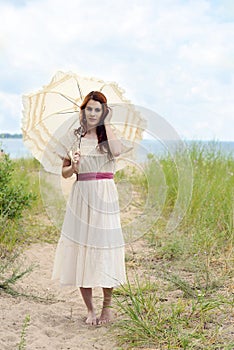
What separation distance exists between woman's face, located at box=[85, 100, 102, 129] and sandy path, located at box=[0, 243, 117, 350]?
1138 millimetres

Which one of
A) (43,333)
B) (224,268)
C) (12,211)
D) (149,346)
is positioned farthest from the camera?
(12,211)

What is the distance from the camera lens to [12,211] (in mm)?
5676

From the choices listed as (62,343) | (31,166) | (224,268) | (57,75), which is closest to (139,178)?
(31,166)

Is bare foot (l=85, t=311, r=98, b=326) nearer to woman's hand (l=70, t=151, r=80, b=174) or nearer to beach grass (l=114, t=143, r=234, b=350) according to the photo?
beach grass (l=114, t=143, r=234, b=350)

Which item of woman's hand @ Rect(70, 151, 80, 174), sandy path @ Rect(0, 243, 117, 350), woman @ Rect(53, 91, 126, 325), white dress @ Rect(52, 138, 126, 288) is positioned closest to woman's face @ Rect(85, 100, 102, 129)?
woman @ Rect(53, 91, 126, 325)

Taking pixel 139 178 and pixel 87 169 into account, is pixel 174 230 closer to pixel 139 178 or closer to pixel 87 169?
pixel 87 169

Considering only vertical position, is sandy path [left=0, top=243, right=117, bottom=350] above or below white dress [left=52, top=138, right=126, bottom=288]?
below

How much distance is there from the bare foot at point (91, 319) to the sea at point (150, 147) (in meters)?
1.09

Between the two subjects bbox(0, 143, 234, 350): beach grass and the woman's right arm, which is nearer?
bbox(0, 143, 234, 350): beach grass

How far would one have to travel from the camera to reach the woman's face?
11.5 feet

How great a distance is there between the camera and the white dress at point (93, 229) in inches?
135

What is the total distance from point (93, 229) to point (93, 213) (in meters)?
0.10

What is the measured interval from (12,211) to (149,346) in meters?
2.95

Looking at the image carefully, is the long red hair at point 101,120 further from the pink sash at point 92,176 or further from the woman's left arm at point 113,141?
the pink sash at point 92,176
